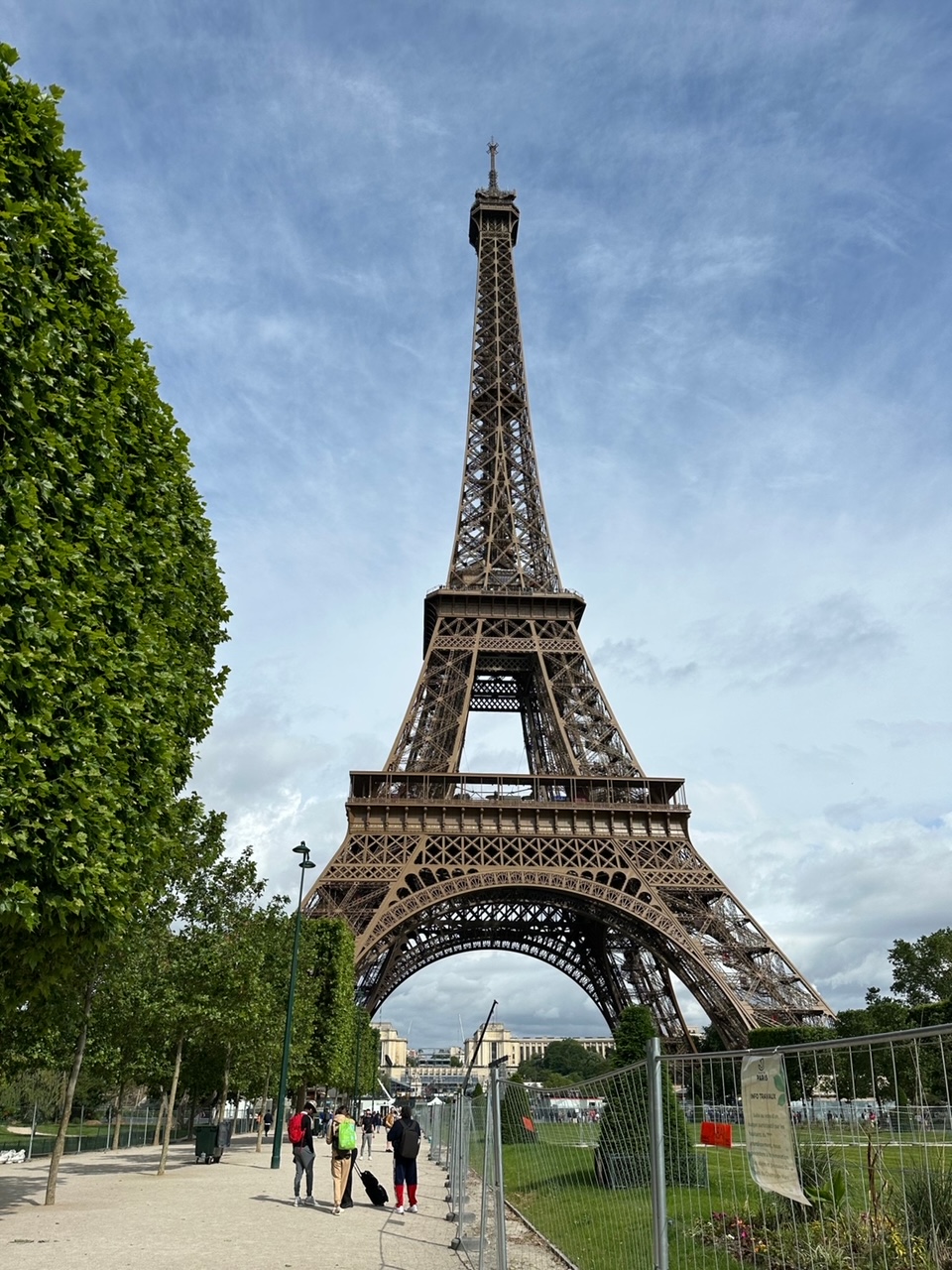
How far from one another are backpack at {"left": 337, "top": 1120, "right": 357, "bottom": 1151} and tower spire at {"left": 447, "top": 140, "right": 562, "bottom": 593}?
38.0 metres

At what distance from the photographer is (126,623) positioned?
1009cm

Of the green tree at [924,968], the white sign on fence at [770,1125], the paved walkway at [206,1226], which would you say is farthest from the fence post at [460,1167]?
the green tree at [924,968]

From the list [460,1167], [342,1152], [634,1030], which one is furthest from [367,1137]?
[460,1167]

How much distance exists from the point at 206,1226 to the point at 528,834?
30.0m

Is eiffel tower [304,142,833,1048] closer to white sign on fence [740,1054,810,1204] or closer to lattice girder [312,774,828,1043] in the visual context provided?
lattice girder [312,774,828,1043]

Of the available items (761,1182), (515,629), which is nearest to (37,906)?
(761,1182)

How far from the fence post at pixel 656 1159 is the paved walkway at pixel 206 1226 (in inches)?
246

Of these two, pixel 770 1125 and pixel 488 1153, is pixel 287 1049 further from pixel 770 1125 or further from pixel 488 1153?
pixel 770 1125

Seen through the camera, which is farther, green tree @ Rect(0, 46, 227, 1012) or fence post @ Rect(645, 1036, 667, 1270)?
Result: green tree @ Rect(0, 46, 227, 1012)

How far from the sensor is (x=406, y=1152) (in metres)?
15.3

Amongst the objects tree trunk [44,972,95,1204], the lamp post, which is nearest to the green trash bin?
the lamp post

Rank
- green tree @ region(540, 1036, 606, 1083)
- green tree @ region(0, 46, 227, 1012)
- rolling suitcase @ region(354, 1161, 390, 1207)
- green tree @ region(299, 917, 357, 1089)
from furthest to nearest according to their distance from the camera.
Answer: green tree @ region(540, 1036, 606, 1083) < green tree @ region(299, 917, 357, 1089) < rolling suitcase @ region(354, 1161, 390, 1207) < green tree @ region(0, 46, 227, 1012)

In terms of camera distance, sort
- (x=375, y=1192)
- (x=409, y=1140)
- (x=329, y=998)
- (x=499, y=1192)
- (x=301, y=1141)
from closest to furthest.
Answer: (x=499, y=1192), (x=409, y=1140), (x=301, y=1141), (x=375, y=1192), (x=329, y=998)

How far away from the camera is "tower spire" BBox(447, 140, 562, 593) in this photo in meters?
54.2
